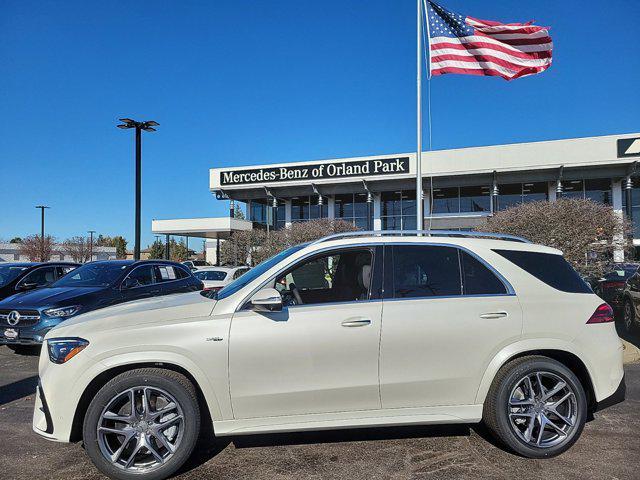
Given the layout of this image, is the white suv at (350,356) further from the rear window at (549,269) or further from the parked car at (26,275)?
the parked car at (26,275)

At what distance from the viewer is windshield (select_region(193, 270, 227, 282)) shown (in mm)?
14680

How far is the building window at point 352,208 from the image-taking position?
39.8 metres

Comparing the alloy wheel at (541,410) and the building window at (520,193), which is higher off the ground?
the building window at (520,193)

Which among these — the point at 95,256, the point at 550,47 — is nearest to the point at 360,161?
the point at 550,47

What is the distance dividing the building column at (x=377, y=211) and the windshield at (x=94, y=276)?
3056cm

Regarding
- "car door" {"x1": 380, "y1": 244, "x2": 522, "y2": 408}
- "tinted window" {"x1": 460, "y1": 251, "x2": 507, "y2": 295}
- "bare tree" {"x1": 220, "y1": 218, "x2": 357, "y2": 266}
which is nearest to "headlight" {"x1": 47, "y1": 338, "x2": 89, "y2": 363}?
"car door" {"x1": 380, "y1": 244, "x2": 522, "y2": 408}

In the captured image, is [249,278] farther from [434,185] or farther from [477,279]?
[434,185]

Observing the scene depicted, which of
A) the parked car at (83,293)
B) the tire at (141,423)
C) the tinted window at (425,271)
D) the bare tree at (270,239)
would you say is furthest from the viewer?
the bare tree at (270,239)

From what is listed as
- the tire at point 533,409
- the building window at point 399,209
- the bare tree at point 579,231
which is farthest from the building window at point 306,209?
the tire at point 533,409

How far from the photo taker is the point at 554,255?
4.13 m

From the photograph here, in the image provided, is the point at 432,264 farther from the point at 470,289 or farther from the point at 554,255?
the point at 554,255

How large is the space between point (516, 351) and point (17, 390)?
5.91 m

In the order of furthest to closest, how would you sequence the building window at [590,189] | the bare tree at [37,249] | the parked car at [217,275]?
the bare tree at [37,249] → the building window at [590,189] → the parked car at [217,275]

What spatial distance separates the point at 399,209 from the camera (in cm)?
3847
